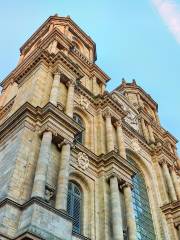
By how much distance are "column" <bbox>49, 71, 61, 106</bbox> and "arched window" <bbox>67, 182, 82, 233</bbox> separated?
4.89 m

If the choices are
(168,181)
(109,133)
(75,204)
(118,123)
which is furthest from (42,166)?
(168,181)

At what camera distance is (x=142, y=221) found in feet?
79.0

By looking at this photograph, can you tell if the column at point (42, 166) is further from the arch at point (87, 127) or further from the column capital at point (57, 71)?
the column capital at point (57, 71)

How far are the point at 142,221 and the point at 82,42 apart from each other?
2147cm

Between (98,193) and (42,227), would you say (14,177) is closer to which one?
(42,227)

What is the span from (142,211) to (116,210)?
6931mm

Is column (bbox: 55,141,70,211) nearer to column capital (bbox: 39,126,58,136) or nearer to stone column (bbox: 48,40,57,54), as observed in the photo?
column capital (bbox: 39,126,58,136)

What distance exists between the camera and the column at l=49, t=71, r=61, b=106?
21133 millimetres

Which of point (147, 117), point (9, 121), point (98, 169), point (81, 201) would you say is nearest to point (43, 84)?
point (9, 121)

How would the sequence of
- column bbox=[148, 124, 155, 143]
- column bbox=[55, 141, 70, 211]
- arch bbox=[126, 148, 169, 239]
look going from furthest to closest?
column bbox=[148, 124, 155, 143]
arch bbox=[126, 148, 169, 239]
column bbox=[55, 141, 70, 211]

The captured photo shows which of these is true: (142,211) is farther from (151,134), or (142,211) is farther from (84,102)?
(151,134)

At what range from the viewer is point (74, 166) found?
66.5ft

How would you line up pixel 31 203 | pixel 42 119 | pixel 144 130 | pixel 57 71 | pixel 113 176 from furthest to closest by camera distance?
1. pixel 144 130
2. pixel 57 71
3. pixel 113 176
4. pixel 42 119
5. pixel 31 203

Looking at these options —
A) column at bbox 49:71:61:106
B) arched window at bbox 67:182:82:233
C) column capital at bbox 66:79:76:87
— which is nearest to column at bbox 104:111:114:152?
column capital at bbox 66:79:76:87
